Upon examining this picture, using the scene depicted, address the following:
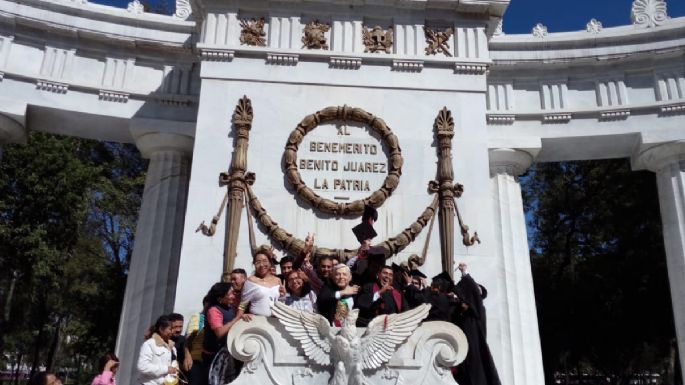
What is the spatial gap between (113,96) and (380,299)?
12.5 meters

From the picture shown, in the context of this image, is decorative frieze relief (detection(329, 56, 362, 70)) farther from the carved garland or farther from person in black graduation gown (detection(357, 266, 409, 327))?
person in black graduation gown (detection(357, 266, 409, 327))

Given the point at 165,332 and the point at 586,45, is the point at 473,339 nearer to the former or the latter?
the point at 165,332

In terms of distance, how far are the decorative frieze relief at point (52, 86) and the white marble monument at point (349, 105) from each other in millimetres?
41

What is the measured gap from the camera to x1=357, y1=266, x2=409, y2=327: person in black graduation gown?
365 inches

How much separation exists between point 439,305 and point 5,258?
79.4 ft

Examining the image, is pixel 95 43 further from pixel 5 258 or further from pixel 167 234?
pixel 5 258

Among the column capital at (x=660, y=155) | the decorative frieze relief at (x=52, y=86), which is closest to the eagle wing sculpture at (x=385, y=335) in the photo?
the column capital at (x=660, y=155)

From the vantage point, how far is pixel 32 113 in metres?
17.9

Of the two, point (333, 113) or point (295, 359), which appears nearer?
point (295, 359)

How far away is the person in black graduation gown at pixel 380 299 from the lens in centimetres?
928

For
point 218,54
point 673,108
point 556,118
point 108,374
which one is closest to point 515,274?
point 556,118

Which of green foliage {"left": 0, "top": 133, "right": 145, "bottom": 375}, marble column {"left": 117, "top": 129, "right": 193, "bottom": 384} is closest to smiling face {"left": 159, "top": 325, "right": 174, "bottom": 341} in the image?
marble column {"left": 117, "top": 129, "right": 193, "bottom": 384}

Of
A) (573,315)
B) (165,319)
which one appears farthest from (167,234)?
(573,315)

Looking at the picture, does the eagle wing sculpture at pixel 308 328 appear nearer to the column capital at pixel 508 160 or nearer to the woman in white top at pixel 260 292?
the woman in white top at pixel 260 292
